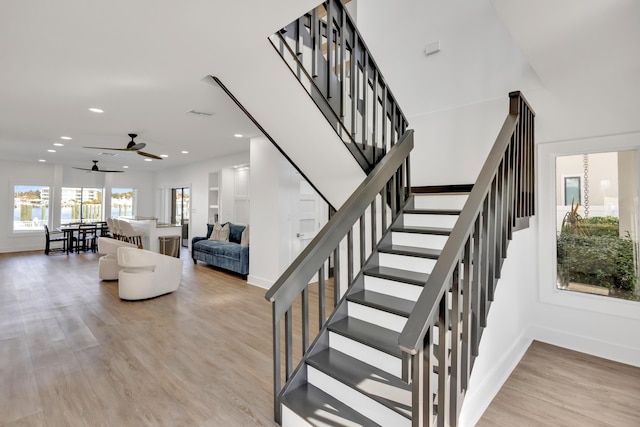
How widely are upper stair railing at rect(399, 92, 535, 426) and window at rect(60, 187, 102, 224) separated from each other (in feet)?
40.0

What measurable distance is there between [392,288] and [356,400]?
31.7 inches

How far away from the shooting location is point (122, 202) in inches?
455

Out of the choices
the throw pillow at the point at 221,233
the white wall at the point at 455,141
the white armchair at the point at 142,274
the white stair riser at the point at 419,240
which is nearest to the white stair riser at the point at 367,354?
the white stair riser at the point at 419,240

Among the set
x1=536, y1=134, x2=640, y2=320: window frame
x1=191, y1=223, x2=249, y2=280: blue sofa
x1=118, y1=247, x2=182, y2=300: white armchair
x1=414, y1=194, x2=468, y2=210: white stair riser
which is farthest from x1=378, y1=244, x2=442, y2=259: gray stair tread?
x1=191, y1=223, x2=249, y2=280: blue sofa

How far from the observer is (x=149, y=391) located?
95.1 inches

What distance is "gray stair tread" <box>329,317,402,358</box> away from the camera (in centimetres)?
196

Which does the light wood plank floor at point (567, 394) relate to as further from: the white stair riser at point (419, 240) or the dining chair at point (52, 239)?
the dining chair at point (52, 239)

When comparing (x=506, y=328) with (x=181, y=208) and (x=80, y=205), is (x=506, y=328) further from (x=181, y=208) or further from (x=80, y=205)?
(x=80, y=205)

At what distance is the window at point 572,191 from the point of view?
337 centimetres

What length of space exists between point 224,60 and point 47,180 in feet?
33.3

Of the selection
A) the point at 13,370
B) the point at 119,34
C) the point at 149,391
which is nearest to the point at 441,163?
the point at 119,34

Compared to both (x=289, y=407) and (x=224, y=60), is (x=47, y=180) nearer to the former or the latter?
(x=224, y=60)

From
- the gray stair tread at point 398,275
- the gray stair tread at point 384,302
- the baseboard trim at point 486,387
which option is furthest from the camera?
the gray stair tread at point 398,275

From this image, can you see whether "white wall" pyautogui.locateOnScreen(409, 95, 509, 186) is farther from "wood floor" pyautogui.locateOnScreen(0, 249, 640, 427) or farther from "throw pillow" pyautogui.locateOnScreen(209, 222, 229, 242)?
"throw pillow" pyautogui.locateOnScreen(209, 222, 229, 242)
